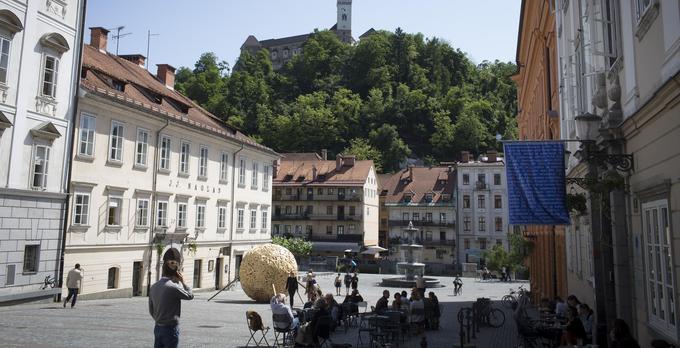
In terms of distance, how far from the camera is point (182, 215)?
2908cm

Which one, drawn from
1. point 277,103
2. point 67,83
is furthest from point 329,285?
point 277,103

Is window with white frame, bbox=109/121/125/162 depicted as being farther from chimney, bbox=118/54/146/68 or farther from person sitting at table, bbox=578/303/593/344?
person sitting at table, bbox=578/303/593/344

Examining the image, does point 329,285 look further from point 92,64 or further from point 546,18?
point 546,18

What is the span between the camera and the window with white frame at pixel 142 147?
25828mm

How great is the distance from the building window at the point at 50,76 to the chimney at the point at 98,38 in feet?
32.7

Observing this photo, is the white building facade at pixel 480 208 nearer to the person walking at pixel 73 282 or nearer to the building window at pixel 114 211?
the building window at pixel 114 211

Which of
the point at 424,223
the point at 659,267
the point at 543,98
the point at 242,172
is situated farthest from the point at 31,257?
the point at 424,223

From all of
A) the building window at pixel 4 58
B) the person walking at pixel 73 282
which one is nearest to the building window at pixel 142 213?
the person walking at pixel 73 282

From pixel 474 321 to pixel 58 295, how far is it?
15655 millimetres

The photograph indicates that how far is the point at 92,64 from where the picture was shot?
25.7m

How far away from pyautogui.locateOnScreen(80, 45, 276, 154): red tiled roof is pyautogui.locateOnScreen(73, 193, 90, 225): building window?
4399mm

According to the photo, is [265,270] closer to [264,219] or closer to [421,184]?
[264,219]

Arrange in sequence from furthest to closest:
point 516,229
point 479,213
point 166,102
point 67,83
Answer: point 479,213
point 516,229
point 166,102
point 67,83

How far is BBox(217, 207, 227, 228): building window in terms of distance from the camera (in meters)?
32.5
